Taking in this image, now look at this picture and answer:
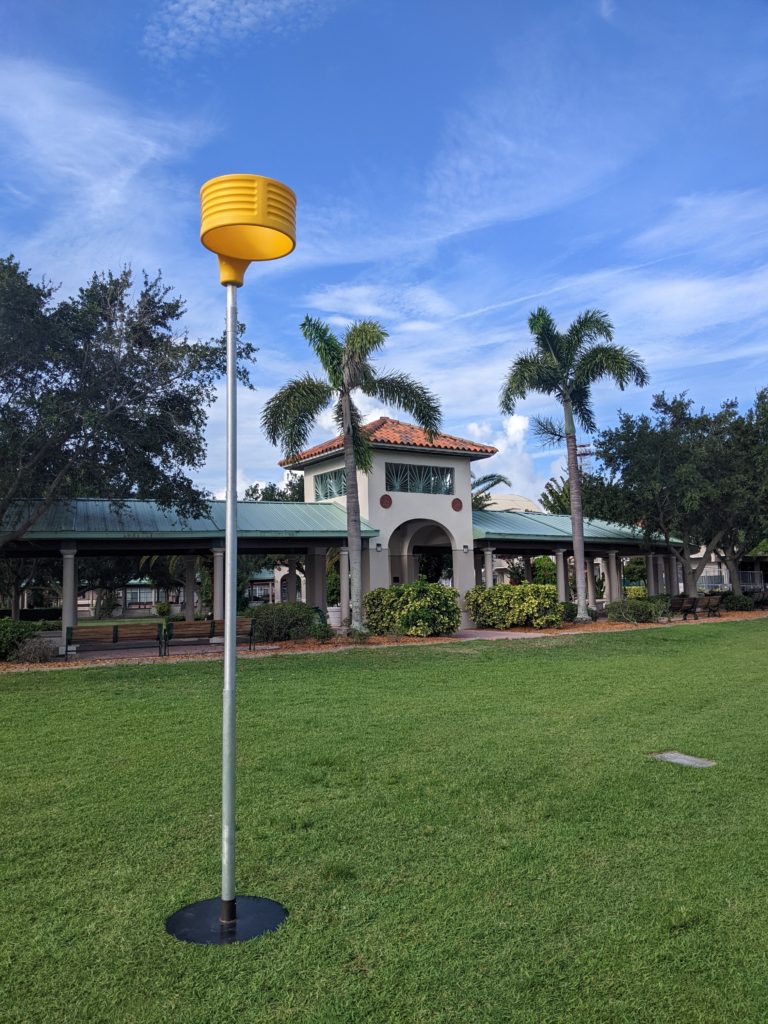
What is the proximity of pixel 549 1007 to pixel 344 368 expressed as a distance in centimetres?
1733

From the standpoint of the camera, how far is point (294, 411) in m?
18.8

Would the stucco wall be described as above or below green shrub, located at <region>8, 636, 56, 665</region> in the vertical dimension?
above

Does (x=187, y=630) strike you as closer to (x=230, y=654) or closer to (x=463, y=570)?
(x=463, y=570)

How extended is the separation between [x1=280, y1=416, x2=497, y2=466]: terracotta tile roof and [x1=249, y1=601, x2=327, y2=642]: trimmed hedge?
248 inches

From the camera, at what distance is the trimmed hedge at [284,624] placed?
1912 cm

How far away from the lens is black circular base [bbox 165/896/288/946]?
140 inches

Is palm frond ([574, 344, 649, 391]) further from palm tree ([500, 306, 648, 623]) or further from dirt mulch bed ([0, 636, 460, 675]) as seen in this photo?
dirt mulch bed ([0, 636, 460, 675])

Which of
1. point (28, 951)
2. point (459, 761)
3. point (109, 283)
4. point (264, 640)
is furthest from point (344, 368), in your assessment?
point (28, 951)

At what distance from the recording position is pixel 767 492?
28.0 metres

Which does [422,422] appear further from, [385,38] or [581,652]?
[385,38]

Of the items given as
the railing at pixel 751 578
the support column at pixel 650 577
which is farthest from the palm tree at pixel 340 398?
the railing at pixel 751 578

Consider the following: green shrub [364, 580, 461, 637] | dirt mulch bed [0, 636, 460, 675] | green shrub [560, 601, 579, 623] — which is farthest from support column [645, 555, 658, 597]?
dirt mulch bed [0, 636, 460, 675]

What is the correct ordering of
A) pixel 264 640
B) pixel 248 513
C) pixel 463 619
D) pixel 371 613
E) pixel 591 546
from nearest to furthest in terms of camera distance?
pixel 264 640
pixel 371 613
pixel 248 513
pixel 463 619
pixel 591 546

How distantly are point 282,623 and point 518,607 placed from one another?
729 cm
